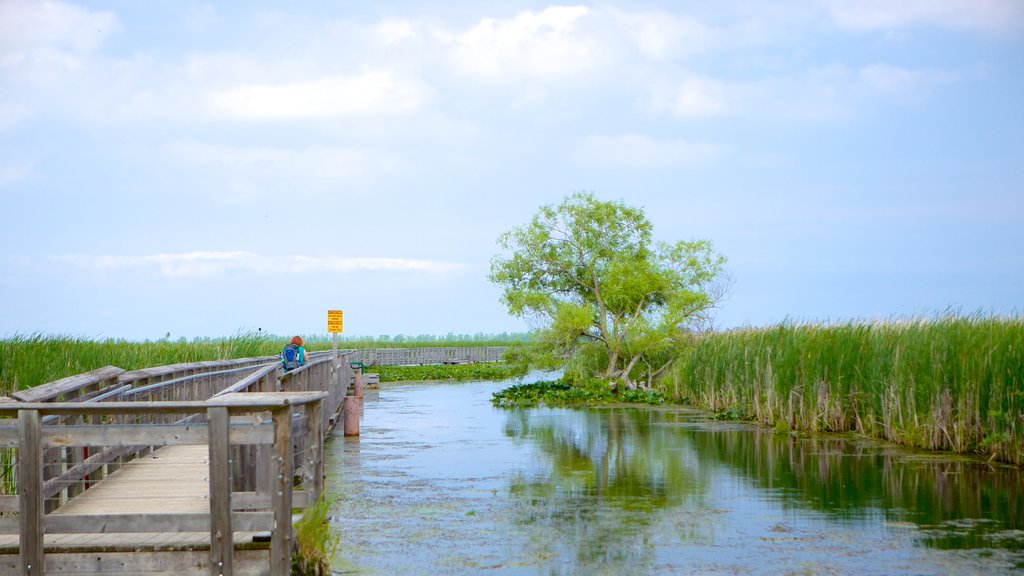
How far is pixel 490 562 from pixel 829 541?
3.65 m

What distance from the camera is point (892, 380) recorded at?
18.8 metres

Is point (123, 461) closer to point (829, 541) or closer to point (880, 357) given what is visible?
point (829, 541)

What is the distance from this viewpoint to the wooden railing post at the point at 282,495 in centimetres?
755

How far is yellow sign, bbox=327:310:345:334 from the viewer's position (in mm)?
28562

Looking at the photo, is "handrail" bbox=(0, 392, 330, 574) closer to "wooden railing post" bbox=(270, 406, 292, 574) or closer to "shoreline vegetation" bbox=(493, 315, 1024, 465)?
"wooden railing post" bbox=(270, 406, 292, 574)

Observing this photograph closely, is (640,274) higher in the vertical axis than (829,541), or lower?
higher

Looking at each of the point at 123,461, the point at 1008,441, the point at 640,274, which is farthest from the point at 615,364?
the point at 123,461

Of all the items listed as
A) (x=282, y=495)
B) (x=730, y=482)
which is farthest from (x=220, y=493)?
(x=730, y=482)

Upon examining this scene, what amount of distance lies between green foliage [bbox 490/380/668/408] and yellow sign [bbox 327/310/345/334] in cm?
602

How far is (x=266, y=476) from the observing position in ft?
26.2

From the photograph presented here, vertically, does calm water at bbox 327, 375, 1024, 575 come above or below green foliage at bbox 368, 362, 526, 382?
above

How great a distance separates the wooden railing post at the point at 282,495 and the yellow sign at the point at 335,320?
20992 millimetres

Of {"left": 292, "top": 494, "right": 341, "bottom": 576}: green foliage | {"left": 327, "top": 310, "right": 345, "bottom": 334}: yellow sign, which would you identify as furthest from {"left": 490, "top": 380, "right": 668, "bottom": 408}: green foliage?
{"left": 292, "top": 494, "right": 341, "bottom": 576}: green foliage

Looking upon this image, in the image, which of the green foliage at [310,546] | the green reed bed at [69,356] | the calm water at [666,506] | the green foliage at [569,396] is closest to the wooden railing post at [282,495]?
the green foliage at [310,546]
